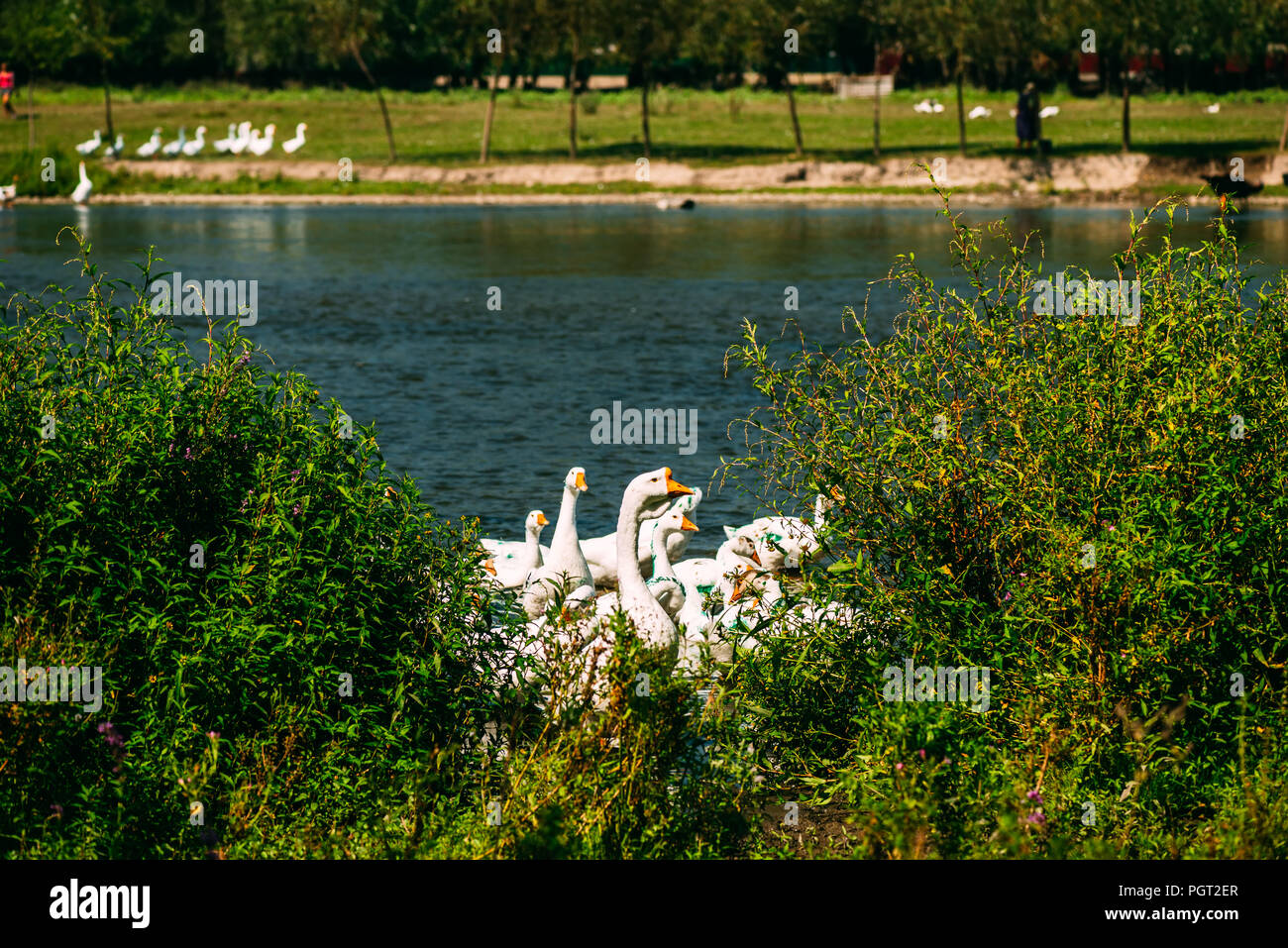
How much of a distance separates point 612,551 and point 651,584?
4.98 ft

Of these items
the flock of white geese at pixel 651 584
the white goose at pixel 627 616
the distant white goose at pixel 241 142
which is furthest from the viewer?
the distant white goose at pixel 241 142

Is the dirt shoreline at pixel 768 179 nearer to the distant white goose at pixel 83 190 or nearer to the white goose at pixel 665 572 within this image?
the distant white goose at pixel 83 190

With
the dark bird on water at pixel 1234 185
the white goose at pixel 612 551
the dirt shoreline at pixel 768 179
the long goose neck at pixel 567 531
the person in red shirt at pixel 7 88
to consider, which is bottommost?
the white goose at pixel 612 551

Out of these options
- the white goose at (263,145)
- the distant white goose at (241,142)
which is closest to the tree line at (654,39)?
the white goose at (263,145)

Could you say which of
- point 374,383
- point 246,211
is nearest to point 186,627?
point 374,383

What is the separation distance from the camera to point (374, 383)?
867 inches

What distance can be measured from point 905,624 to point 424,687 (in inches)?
95.0

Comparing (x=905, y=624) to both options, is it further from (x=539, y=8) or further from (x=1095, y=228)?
(x=539, y=8)

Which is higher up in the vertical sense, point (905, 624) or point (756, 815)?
point (905, 624)

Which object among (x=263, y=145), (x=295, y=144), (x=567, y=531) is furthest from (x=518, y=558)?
(x=295, y=144)

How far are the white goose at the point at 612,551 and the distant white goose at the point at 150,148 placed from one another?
175 ft

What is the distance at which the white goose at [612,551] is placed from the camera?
11359 mm

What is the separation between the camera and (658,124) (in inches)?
2687

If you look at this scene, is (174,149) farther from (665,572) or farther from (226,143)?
(665,572)
